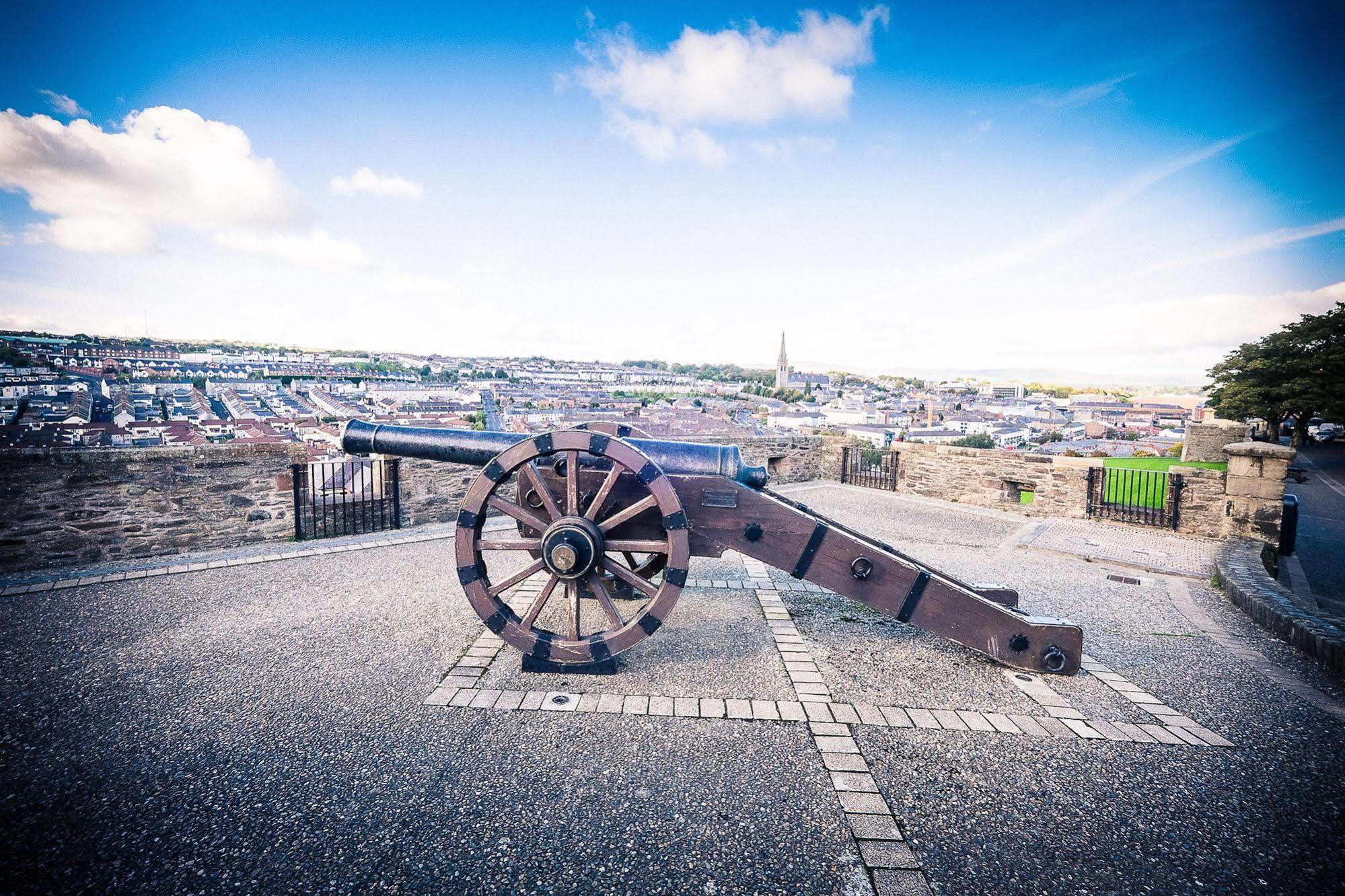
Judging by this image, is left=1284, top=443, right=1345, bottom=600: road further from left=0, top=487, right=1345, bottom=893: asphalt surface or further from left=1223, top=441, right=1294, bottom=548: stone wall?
left=0, top=487, right=1345, bottom=893: asphalt surface

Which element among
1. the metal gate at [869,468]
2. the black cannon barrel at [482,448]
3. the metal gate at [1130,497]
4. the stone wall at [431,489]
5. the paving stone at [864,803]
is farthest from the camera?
the metal gate at [869,468]

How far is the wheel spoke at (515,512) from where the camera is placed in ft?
11.7

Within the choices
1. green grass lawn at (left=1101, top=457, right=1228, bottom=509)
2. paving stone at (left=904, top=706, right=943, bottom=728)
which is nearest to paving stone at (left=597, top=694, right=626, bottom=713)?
paving stone at (left=904, top=706, right=943, bottom=728)

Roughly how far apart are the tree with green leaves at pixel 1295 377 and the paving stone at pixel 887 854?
1642 inches

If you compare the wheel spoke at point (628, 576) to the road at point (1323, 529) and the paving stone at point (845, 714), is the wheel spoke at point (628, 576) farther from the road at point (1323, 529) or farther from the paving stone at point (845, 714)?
the road at point (1323, 529)

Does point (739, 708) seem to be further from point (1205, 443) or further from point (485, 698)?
point (1205, 443)

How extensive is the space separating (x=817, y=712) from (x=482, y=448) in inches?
116

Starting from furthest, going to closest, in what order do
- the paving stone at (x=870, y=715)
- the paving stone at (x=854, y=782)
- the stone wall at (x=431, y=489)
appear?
the stone wall at (x=431, y=489), the paving stone at (x=870, y=715), the paving stone at (x=854, y=782)

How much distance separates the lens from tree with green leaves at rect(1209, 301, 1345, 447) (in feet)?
99.1

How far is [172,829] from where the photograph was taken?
2.25m

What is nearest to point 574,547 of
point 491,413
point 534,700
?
point 534,700

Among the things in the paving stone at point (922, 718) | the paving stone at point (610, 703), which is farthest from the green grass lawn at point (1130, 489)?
the paving stone at point (610, 703)

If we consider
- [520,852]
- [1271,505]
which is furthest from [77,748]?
[1271,505]

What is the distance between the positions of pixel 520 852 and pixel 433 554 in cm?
473
